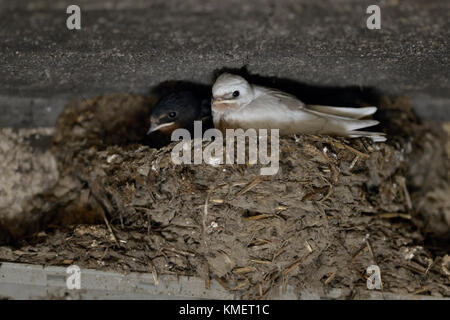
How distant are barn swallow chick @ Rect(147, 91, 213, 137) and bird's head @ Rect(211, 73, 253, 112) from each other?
295mm

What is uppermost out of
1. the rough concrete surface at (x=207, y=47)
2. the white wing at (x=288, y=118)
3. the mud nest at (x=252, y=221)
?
the rough concrete surface at (x=207, y=47)

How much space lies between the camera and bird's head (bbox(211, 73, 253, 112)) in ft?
10.0

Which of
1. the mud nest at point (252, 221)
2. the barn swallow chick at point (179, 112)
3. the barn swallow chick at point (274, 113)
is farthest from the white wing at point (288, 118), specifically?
the barn swallow chick at point (179, 112)

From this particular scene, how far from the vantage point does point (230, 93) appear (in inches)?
121

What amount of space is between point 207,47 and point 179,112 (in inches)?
26.7

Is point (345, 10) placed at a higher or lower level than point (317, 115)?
higher

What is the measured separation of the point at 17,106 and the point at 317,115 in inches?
83.1

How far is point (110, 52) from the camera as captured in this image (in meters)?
2.86

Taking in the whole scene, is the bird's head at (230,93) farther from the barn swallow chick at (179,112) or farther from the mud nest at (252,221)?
the mud nest at (252,221)

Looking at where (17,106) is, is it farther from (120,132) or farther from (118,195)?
(118,195)

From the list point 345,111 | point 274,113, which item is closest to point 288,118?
point 274,113

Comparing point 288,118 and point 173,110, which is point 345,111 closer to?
point 288,118

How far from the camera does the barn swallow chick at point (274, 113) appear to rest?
3.11 meters
